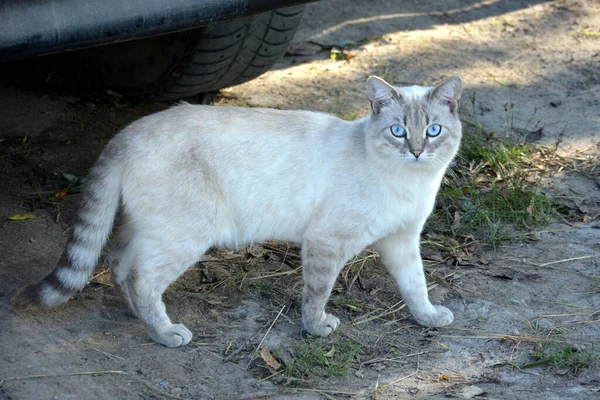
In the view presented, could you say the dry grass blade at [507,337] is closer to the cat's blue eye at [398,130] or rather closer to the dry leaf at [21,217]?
the cat's blue eye at [398,130]

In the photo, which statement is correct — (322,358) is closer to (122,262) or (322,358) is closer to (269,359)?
(269,359)

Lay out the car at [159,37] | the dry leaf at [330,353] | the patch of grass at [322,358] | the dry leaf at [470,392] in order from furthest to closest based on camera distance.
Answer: the dry leaf at [330,353]
the patch of grass at [322,358]
the dry leaf at [470,392]
the car at [159,37]

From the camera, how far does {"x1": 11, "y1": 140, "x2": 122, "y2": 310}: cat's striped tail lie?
11.4 ft

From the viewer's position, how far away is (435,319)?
3742 mm

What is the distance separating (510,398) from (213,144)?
162 cm

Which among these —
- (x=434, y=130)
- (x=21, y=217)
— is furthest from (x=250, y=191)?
(x=21, y=217)

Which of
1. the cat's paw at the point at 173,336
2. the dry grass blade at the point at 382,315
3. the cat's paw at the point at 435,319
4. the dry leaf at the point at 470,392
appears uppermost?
the cat's paw at the point at 173,336

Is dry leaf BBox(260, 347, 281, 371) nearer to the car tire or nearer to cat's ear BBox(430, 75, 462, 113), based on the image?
cat's ear BBox(430, 75, 462, 113)

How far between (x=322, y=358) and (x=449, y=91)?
1305 mm

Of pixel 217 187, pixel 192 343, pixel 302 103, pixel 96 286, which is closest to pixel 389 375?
Answer: pixel 192 343

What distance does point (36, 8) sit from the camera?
304cm

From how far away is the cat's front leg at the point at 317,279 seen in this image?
11.6ft

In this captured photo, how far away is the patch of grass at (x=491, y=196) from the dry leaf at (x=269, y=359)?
1.48 m

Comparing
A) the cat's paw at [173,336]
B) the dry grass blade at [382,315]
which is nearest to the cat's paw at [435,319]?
the dry grass blade at [382,315]
